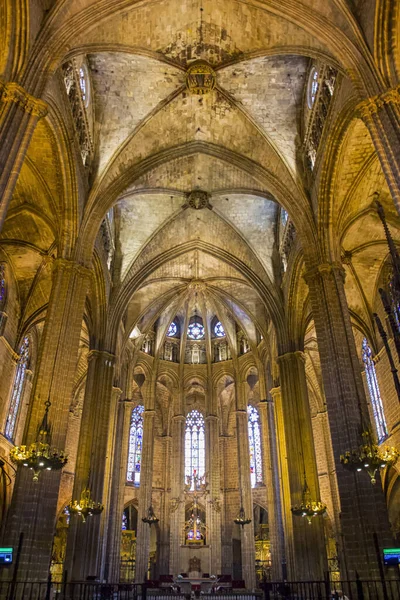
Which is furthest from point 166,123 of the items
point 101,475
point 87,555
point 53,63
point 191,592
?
point 191,592

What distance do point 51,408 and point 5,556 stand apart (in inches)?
146

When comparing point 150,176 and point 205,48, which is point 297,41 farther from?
point 150,176

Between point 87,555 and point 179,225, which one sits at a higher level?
point 179,225

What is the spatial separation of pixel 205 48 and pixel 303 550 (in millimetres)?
18304

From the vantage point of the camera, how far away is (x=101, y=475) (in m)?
18.8

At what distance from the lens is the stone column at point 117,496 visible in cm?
2318

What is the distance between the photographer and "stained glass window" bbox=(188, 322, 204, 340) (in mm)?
33312

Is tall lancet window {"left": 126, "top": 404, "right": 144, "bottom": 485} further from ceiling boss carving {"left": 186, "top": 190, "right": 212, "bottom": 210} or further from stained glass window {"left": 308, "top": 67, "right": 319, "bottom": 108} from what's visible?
stained glass window {"left": 308, "top": 67, "right": 319, "bottom": 108}

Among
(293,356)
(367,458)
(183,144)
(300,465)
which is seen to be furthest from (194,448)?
(367,458)

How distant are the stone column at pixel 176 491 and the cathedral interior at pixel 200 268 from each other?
0.12 m

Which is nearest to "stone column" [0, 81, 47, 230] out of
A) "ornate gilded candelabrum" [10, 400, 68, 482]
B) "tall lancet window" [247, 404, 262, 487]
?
"ornate gilded candelabrum" [10, 400, 68, 482]

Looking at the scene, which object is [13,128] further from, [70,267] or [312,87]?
[312,87]

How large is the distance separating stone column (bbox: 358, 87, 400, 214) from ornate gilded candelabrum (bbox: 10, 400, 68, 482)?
967 centimetres

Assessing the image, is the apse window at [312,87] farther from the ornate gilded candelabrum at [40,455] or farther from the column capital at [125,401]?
the column capital at [125,401]
